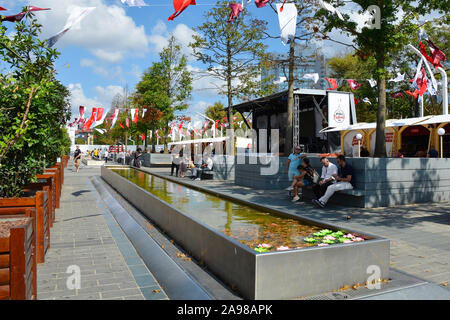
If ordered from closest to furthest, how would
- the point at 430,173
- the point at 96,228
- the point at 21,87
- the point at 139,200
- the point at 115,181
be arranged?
the point at 21,87
the point at 96,228
the point at 139,200
the point at 430,173
the point at 115,181

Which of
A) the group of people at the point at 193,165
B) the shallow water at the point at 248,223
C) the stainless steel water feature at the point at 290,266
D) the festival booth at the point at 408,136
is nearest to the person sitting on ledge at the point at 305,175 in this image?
the shallow water at the point at 248,223

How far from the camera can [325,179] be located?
865 centimetres

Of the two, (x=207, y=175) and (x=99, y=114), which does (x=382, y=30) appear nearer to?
(x=207, y=175)

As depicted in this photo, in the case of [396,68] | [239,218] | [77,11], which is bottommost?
[239,218]

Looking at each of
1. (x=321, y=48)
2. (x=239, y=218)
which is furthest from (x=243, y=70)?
(x=239, y=218)

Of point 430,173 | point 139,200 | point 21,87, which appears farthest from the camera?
point 430,173

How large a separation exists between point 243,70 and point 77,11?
12.8m

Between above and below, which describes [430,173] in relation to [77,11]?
below

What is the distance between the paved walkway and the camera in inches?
141

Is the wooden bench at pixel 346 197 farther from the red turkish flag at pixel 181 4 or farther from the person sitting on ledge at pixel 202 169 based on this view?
the person sitting on ledge at pixel 202 169

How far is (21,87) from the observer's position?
5160 millimetres

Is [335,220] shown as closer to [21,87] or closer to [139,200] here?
[139,200]

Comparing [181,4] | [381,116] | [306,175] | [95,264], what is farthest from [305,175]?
[95,264]

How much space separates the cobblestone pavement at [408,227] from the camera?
438cm
